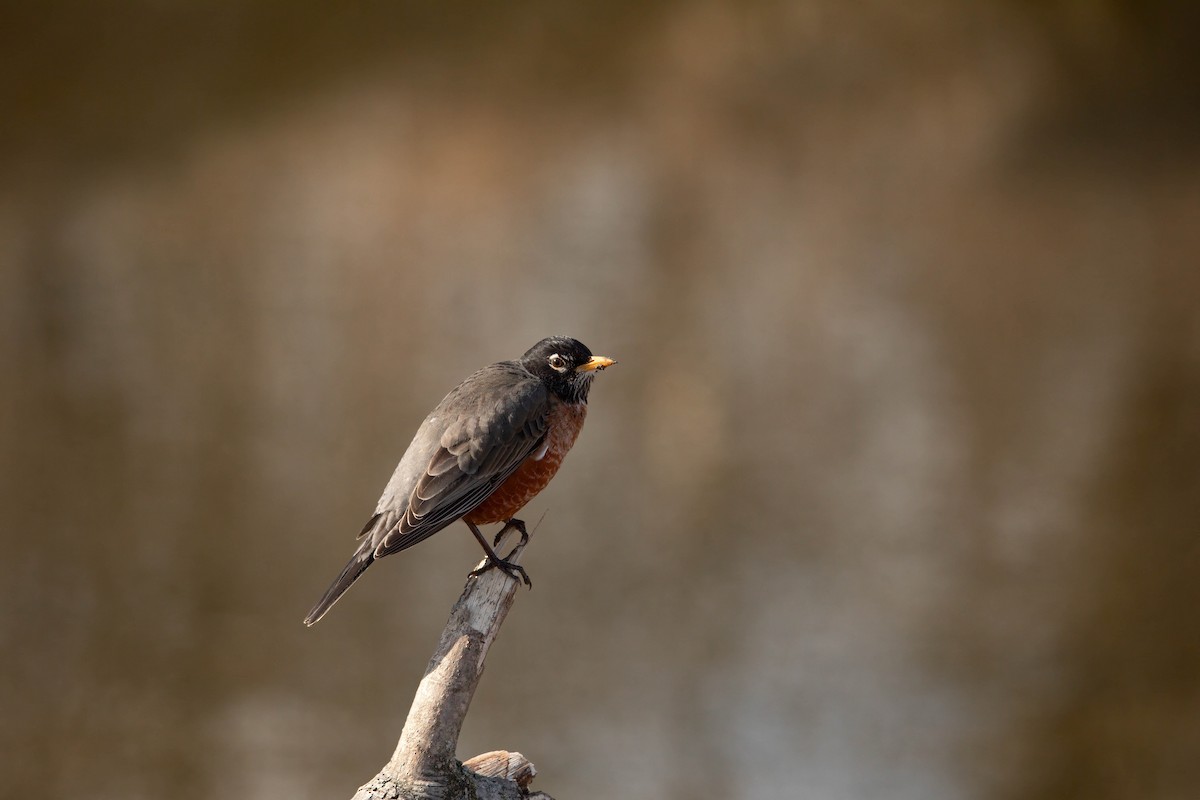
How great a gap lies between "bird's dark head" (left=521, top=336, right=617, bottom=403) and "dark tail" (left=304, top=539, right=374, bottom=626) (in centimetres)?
64

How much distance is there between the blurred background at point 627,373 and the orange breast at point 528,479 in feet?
6.75

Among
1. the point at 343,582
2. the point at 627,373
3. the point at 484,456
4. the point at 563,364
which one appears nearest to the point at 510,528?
the point at 484,456

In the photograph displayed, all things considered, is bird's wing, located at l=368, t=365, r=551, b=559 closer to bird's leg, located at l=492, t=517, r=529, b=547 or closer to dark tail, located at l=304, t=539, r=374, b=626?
dark tail, located at l=304, t=539, r=374, b=626

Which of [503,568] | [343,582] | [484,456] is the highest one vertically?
[484,456]

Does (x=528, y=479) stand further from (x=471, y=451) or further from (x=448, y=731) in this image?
(x=448, y=731)

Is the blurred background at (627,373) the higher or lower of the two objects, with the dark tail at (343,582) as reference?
higher

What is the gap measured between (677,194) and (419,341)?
131 centimetres

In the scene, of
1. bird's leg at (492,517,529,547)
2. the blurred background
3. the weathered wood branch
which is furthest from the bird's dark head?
the blurred background

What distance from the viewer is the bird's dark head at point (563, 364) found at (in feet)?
9.60

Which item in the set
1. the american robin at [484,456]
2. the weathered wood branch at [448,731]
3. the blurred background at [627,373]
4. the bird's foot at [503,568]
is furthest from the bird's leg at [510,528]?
the blurred background at [627,373]

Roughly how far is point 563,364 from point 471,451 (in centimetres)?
41

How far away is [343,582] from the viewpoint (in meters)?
2.45

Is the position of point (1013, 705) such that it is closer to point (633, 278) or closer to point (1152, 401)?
point (1152, 401)

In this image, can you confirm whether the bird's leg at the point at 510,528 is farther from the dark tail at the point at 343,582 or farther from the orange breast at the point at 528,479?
the dark tail at the point at 343,582
